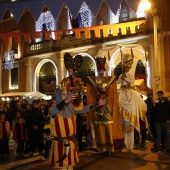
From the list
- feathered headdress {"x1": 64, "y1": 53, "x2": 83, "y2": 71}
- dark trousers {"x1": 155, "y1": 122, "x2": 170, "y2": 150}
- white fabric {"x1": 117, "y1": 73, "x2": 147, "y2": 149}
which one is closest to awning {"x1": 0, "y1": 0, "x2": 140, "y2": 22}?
white fabric {"x1": 117, "y1": 73, "x2": 147, "y2": 149}

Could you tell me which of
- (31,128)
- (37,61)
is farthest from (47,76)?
(31,128)

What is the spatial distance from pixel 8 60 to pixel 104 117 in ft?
68.9

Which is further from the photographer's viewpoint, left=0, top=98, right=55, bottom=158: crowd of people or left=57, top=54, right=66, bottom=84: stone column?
left=57, top=54, right=66, bottom=84: stone column

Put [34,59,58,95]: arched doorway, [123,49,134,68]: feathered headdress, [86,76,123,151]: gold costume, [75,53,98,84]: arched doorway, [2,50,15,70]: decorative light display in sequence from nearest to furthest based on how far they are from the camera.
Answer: [86,76,123,151]: gold costume < [123,49,134,68]: feathered headdress < [75,53,98,84]: arched doorway < [34,59,58,95]: arched doorway < [2,50,15,70]: decorative light display

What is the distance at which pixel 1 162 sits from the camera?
8.44 metres

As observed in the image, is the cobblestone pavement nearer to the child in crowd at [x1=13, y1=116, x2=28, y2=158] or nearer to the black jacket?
the child in crowd at [x1=13, y1=116, x2=28, y2=158]

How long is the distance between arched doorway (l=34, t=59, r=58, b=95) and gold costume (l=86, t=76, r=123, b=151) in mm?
14991

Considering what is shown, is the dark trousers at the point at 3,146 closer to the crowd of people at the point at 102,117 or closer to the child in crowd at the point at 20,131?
the crowd of people at the point at 102,117

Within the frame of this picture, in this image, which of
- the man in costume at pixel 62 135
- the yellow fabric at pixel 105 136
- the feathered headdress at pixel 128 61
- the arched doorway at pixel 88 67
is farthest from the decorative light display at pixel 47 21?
the man in costume at pixel 62 135

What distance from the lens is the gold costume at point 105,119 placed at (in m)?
7.69

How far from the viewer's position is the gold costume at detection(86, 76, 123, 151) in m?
7.69

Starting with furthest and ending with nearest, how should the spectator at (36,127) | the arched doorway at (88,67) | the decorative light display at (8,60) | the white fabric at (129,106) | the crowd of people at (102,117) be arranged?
the decorative light display at (8,60), the arched doorway at (88,67), the spectator at (36,127), the white fabric at (129,106), the crowd of people at (102,117)

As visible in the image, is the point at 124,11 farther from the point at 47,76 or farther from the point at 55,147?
the point at 55,147

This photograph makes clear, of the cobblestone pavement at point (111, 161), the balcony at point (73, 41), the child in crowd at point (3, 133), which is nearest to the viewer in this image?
the cobblestone pavement at point (111, 161)
